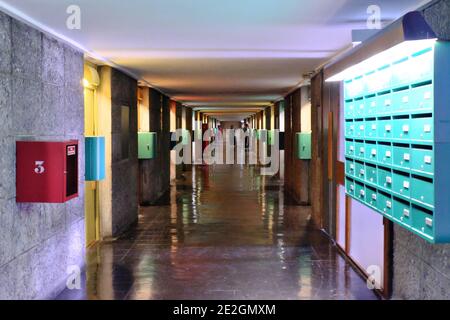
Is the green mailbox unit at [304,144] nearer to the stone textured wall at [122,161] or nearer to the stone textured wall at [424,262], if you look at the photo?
the stone textured wall at [122,161]

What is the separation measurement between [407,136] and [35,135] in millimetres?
3450

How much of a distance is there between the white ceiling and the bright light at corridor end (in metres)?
0.46

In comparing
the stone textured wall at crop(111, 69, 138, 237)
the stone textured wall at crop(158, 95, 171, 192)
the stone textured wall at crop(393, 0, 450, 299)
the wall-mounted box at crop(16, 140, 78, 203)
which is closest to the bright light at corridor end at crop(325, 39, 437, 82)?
the stone textured wall at crop(393, 0, 450, 299)

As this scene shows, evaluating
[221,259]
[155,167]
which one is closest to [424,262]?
[221,259]

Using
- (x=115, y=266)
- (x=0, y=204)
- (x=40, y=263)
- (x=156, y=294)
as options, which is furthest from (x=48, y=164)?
(x=115, y=266)

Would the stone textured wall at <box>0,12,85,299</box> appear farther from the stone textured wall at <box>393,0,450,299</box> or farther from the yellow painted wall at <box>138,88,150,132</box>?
the yellow painted wall at <box>138,88,150,132</box>

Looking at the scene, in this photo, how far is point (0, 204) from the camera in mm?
4238

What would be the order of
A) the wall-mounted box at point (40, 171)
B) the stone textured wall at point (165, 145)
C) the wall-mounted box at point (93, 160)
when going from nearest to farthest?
the wall-mounted box at point (40, 171), the wall-mounted box at point (93, 160), the stone textured wall at point (165, 145)

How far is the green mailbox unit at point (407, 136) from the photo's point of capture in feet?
11.1

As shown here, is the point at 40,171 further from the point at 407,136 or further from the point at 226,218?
the point at 226,218

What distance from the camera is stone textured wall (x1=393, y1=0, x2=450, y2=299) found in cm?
387

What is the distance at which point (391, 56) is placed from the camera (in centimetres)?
404

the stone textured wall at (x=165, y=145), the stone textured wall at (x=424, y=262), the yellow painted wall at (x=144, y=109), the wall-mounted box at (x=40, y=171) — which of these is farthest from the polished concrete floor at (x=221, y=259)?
the stone textured wall at (x=165, y=145)

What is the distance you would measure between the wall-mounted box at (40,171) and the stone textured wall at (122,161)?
12.6 feet
